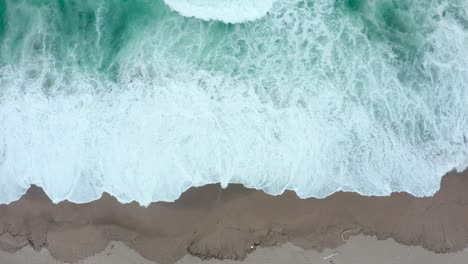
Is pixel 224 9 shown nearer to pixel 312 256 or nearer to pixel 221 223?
pixel 221 223

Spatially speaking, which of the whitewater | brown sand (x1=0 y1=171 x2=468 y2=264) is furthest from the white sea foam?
brown sand (x1=0 y1=171 x2=468 y2=264)

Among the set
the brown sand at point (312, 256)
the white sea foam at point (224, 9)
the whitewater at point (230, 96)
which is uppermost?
the white sea foam at point (224, 9)

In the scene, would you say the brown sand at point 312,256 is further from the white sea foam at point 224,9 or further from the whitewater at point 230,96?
the white sea foam at point 224,9

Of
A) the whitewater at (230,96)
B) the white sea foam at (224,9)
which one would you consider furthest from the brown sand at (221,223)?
the white sea foam at (224,9)

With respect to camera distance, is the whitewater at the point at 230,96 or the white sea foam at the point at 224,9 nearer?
the whitewater at the point at 230,96

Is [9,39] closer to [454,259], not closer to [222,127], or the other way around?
[222,127]

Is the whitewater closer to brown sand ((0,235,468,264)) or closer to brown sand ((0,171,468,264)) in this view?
brown sand ((0,171,468,264))
